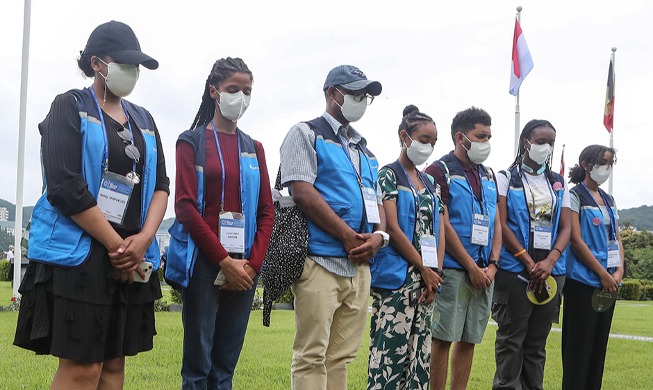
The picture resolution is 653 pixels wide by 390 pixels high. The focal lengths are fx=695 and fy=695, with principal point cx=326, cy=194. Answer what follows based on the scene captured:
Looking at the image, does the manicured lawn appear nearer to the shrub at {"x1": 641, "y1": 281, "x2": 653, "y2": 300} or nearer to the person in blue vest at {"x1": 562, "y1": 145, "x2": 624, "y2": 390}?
the person in blue vest at {"x1": 562, "y1": 145, "x2": 624, "y2": 390}

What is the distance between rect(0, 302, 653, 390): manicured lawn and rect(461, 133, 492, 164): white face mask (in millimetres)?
2079

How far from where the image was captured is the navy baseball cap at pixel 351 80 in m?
4.11

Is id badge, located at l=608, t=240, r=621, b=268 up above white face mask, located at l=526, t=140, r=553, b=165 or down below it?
below

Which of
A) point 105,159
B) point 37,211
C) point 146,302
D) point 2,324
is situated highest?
point 105,159

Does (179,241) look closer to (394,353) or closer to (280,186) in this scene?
(280,186)

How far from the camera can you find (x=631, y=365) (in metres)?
7.78

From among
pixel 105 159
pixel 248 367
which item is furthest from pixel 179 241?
pixel 248 367

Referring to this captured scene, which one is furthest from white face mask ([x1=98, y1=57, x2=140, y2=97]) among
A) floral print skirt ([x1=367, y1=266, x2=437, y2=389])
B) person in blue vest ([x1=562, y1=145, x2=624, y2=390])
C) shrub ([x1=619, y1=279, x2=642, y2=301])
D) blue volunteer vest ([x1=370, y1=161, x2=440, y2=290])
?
shrub ([x1=619, y1=279, x2=642, y2=301])

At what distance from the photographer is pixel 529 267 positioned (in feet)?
16.4

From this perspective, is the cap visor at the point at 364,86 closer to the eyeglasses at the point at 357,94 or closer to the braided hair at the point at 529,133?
the eyeglasses at the point at 357,94

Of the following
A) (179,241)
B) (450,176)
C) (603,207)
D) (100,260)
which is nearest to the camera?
(100,260)

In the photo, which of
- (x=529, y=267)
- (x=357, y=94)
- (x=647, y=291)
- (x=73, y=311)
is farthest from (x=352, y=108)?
(x=647, y=291)

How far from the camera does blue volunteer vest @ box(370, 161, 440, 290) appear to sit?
14.0 ft

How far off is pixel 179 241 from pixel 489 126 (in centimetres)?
259
